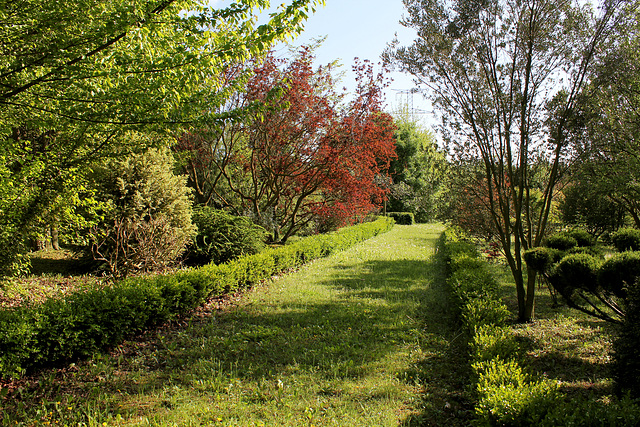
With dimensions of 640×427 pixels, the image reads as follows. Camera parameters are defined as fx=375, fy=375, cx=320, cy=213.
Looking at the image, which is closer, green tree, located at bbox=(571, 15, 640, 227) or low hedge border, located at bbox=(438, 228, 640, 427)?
low hedge border, located at bbox=(438, 228, 640, 427)

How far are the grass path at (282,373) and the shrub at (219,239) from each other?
2753mm

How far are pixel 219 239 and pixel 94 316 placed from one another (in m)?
4.72

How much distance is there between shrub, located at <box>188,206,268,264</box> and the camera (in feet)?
29.6

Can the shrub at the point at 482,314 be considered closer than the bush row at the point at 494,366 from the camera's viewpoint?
No

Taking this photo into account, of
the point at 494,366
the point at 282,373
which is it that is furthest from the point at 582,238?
the point at 282,373

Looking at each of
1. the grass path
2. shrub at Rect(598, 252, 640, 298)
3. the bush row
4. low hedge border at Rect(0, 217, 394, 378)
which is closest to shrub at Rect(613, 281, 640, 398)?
shrub at Rect(598, 252, 640, 298)

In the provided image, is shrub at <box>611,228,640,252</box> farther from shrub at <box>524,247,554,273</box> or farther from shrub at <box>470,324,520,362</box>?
shrub at <box>470,324,520,362</box>

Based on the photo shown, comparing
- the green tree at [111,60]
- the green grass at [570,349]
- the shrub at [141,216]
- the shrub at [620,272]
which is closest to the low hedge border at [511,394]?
the green grass at [570,349]

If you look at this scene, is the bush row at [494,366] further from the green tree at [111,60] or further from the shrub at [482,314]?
the green tree at [111,60]

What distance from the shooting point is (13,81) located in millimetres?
4152

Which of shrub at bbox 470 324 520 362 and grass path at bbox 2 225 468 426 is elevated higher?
shrub at bbox 470 324 520 362

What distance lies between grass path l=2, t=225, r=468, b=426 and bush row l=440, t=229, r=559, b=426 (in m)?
0.40

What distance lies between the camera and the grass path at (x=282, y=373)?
322 cm

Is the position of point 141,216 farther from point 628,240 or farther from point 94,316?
point 628,240
